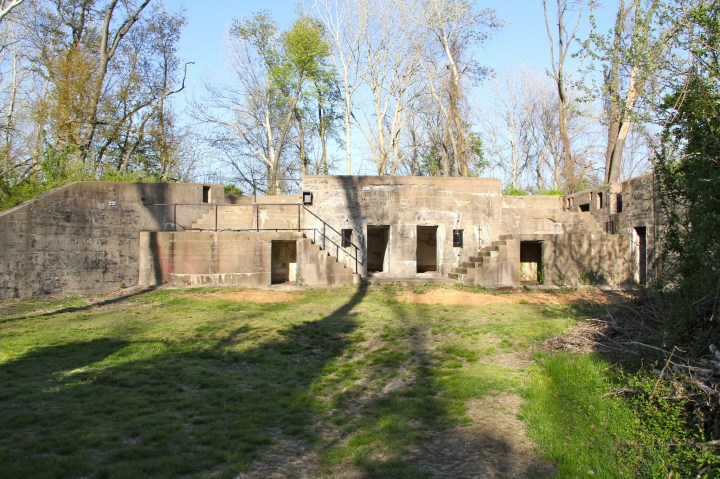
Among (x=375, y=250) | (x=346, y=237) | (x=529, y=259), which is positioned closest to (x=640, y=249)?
(x=529, y=259)

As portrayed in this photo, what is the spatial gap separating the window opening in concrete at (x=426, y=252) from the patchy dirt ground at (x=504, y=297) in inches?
281

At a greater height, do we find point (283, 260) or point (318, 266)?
point (283, 260)

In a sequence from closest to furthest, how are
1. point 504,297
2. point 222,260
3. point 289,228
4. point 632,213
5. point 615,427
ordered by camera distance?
point 615,427
point 504,297
point 222,260
point 632,213
point 289,228

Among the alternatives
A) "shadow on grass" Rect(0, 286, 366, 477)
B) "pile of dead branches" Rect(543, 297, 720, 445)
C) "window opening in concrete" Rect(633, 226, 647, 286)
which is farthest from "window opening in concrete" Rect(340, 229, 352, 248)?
"pile of dead branches" Rect(543, 297, 720, 445)

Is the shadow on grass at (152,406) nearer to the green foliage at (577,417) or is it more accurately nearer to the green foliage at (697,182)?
the green foliage at (577,417)

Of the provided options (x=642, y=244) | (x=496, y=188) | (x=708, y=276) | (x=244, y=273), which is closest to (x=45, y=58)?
(x=244, y=273)

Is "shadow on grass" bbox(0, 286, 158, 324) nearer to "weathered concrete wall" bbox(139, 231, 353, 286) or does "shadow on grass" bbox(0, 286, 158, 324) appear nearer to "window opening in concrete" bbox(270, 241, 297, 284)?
"weathered concrete wall" bbox(139, 231, 353, 286)

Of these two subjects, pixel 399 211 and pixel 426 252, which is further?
pixel 426 252

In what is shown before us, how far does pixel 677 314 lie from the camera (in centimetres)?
640

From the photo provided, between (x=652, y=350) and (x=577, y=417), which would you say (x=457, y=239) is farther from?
(x=577, y=417)

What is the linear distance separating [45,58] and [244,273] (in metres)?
14.0

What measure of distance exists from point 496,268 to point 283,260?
269 inches

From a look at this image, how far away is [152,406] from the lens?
6.23 m

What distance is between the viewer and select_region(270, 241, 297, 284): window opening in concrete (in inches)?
731
